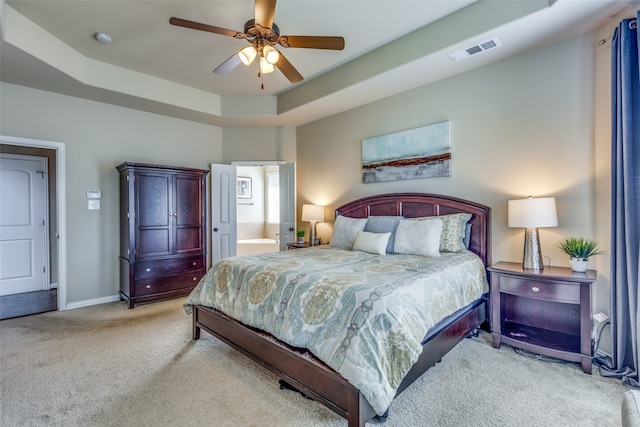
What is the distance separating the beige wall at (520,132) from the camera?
2.76 m

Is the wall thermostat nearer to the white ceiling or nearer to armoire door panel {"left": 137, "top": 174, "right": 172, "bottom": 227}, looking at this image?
armoire door panel {"left": 137, "top": 174, "right": 172, "bottom": 227}

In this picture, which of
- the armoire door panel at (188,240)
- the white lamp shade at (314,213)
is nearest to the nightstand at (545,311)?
the white lamp shade at (314,213)

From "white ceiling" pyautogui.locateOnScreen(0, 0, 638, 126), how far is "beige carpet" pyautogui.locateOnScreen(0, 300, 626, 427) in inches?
113

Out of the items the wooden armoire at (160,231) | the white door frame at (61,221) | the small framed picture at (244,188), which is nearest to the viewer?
the white door frame at (61,221)

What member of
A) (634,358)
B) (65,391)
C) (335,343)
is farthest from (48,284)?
(634,358)

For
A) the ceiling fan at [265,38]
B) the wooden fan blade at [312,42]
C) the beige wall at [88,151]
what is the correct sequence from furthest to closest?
the beige wall at [88,151], the wooden fan blade at [312,42], the ceiling fan at [265,38]

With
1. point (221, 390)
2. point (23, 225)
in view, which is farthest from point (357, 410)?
point (23, 225)

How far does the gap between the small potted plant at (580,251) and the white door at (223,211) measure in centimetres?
469

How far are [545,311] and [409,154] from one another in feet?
7.42

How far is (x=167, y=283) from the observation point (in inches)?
169

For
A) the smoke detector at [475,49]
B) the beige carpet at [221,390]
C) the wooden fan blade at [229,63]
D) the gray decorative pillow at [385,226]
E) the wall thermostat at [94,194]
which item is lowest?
the beige carpet at [221,390]

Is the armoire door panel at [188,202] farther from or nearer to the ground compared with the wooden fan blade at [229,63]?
nearer to the ground

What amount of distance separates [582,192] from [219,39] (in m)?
3.92

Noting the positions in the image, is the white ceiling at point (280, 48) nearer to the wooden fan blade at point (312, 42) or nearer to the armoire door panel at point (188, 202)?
the wooden fan blade at point (312, 42)
